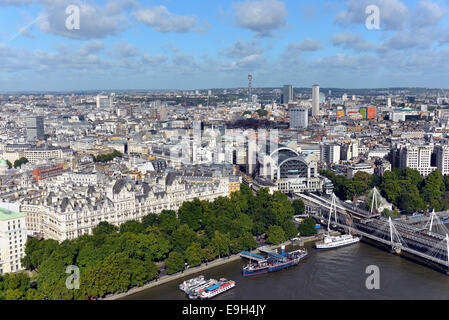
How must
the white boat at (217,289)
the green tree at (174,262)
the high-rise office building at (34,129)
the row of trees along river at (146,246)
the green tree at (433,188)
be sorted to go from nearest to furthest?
the row of trees along river at (146,246) → the white boat at (217,289) → the green tree at (174,262) → the green tree at (433,188) → the high-rise office building at (34,129)

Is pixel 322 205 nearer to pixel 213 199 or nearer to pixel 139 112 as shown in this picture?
pixel 213 199

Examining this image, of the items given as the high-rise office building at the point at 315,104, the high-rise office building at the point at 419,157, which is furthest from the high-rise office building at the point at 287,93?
the high-rise office building at the point at 419,157

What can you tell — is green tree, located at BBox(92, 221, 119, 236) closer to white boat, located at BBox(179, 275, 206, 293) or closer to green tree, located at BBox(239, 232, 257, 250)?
white boat, located at BBox(179, 275, 206, 293)

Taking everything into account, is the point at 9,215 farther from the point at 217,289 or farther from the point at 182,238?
the point at 217,289

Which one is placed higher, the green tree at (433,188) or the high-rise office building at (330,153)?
the high-rise office building at (330,153)

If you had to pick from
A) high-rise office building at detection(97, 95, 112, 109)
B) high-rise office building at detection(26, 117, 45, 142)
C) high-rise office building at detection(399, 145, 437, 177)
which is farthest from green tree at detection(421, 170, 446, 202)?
high-rise office building at detection(97, 95, 112, 109)

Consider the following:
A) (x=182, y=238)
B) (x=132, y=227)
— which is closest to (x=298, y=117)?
(x=132, y=227)

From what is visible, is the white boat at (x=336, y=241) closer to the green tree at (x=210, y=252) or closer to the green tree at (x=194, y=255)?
the green tree at (x=210, y=252)
